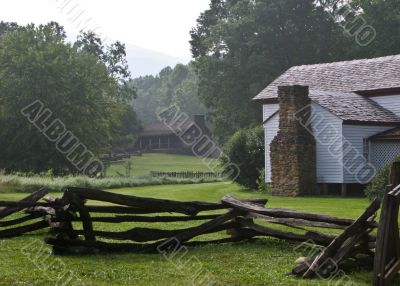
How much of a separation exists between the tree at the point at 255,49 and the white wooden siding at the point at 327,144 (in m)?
23.7

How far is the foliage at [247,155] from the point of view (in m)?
36.8

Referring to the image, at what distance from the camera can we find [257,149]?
37.1 metres

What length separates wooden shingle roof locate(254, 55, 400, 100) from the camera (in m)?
34.7

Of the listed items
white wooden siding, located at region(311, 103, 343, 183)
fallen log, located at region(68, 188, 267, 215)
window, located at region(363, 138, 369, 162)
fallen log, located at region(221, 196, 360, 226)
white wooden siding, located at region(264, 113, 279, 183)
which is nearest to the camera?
fallen log, located at region(221, 196, 360, 226)

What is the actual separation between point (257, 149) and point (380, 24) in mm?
23552

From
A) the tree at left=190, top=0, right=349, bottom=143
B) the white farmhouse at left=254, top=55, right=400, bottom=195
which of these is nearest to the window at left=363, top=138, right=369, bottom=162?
the white farmhouse at left=254, top=55, right=400, bottom=195

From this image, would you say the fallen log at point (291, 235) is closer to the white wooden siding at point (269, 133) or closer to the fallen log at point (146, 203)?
the fallen log at point (146, 203)

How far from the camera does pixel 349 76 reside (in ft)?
122

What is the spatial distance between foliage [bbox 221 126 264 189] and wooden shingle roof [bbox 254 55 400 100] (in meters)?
2.21

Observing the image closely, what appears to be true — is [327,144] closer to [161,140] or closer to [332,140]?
[332,140]

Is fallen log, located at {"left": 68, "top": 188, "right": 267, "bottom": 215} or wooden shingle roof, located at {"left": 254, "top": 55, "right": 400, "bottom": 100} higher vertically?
wooden shingle roof, located at {"left": 254, "top": 55, "right": 400, "bottom": 100}

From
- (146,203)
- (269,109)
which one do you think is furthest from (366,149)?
(146,203)

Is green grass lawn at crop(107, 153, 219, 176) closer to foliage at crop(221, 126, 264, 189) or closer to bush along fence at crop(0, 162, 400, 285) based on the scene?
foliage at crop(221, 126, 264, 189)

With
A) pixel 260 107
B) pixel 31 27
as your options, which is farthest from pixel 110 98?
pixel 260 107
